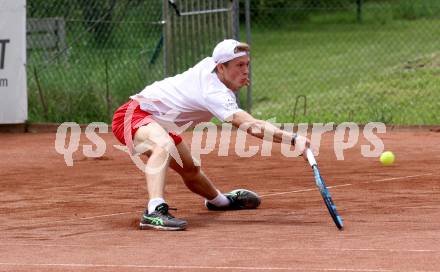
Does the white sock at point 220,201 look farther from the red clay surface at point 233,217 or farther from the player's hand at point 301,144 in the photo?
the player's hand at point 301,144

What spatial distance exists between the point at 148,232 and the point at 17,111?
27.8ft

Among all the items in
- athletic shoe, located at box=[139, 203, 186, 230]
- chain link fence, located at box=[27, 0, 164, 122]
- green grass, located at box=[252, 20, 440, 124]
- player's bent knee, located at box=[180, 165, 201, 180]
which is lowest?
green grass, located at box=[252, 20, 440, 124]

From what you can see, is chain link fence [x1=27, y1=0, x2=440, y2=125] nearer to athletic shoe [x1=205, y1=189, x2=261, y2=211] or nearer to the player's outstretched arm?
athletic shoe [x1=205, y1=189, x2=261, y2=211]

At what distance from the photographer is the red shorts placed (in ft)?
32.0

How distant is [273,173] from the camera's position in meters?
12.7

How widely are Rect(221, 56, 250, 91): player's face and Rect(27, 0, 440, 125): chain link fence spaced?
8086 millimetres

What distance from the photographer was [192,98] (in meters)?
9.49

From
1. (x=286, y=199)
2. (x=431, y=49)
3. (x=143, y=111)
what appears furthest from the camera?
(x=431, y=49)

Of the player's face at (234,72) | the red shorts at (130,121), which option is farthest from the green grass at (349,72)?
the player's face at (234,72)

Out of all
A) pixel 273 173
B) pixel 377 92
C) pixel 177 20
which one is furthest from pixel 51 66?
pixel 273 173

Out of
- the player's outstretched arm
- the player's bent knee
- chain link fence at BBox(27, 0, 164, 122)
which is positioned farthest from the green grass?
the player's outstretched arm

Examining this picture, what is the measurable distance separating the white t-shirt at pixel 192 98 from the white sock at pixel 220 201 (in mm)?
776

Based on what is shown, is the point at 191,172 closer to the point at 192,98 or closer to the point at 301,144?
the point at 192,98

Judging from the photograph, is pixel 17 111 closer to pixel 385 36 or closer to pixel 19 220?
pixel 19 220
